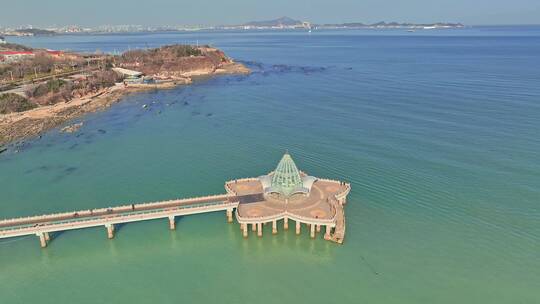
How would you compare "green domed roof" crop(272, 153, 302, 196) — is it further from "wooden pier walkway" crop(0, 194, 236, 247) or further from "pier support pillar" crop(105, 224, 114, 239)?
"pier support pillar" crop(105, 224, 114, 239)

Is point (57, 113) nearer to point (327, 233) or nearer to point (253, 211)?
point (253, 211)

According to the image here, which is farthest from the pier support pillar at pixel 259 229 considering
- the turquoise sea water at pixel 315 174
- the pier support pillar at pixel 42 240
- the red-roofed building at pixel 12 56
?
the red-roofed building at pixel 12 56

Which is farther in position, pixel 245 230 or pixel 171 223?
pixel 171 223

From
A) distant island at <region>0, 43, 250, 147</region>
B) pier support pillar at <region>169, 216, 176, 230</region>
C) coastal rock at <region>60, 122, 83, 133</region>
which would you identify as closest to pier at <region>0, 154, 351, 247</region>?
pier support pillar at <region>169, 216, 176, 230</region>

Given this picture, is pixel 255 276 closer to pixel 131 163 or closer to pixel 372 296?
pixel 372 296

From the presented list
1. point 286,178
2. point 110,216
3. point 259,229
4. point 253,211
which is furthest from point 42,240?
point 286,178

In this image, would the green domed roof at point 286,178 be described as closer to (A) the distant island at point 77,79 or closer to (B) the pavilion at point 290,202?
(B) the pavilion at point 290,202
